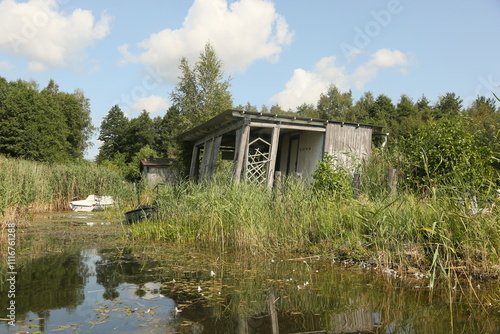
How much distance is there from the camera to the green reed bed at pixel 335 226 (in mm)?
5652

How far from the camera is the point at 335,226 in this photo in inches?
297

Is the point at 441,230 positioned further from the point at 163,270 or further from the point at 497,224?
the point at 163,270

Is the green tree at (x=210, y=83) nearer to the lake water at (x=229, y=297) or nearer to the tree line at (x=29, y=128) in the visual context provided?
the tree line at (x=29, y=128)

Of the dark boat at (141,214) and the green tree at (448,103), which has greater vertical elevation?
the green tree at (448,103)

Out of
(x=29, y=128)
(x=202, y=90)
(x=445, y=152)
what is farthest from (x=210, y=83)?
(x=445, y=152)

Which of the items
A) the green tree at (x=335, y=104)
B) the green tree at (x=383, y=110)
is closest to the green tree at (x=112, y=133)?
the green tree at (x=335, y=104)

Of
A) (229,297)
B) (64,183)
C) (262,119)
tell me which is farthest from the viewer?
(64,183)

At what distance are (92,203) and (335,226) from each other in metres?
14.3

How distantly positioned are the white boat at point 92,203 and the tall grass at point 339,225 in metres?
9.36

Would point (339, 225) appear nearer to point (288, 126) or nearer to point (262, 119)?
point (262, 119)

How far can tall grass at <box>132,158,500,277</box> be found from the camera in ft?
18.6

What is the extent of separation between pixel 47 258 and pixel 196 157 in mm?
12399

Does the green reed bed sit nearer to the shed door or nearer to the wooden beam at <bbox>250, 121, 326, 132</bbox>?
the wooden beam at <bbox>250, 121, 326, 132</bbox>

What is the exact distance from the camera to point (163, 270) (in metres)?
6.45
